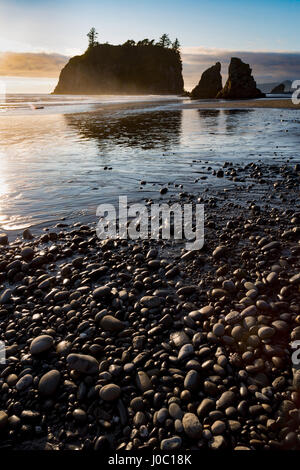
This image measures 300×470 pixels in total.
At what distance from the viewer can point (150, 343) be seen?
4.12 meters

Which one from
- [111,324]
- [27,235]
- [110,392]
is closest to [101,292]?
[111,324]

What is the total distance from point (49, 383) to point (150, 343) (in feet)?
4.35

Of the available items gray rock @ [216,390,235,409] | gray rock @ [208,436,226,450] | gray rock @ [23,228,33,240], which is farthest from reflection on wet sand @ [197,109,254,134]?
gray rock @ [208,436,226,450]

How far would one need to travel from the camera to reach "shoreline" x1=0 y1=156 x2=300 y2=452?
10.1 feet

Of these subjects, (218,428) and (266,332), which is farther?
(266,332)

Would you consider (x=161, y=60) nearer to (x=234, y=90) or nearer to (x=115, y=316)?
(x=234, y=90)

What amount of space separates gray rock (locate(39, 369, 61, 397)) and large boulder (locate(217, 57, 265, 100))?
102255 mm

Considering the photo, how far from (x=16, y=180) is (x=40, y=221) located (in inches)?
185

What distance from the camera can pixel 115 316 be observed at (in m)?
4.66

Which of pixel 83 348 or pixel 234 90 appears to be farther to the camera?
pixel 234 90

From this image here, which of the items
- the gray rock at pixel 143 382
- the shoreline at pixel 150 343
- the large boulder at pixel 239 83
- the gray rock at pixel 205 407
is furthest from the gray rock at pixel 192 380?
the large boulder at pixel 239 83

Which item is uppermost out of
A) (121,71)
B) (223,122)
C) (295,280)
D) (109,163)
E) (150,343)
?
(121,71)

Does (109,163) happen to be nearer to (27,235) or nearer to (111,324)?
(27,235)
